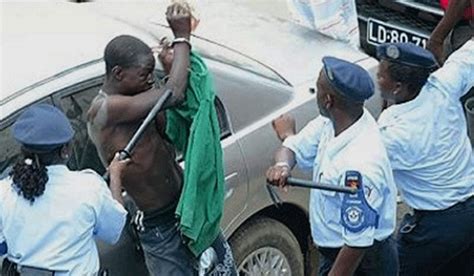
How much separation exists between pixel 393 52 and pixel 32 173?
5.13 ft

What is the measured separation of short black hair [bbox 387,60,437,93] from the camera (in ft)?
15.6

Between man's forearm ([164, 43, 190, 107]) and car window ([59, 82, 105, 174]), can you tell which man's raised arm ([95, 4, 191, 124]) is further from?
car window ([59, 82, 105, 174])

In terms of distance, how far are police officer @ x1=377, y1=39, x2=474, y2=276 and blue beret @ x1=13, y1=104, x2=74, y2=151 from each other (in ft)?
4.29

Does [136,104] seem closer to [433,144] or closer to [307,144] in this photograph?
[307,144]

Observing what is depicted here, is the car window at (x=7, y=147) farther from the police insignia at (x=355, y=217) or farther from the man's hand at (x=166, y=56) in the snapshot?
the police insignia at (x=355, y=217)

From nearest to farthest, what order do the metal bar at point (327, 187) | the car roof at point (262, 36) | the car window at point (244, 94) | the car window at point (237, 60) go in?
the metal bar at point (327, 187) < the car window at point (244, 94) < the car window at point (237, 60) < the car roof at point (262, 36)

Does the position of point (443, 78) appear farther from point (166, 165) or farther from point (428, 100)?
point (166, 165)

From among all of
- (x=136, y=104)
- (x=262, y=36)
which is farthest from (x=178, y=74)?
(x=262, y=36)

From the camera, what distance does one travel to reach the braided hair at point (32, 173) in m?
4.11

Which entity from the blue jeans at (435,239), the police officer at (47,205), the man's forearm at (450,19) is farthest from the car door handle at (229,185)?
the man's forearm at (450,19)

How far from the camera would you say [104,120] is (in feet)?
15.2

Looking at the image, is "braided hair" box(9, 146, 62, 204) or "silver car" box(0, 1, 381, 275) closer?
"braided hair" box(9, 146, 62, 204)

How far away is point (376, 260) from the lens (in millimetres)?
4555

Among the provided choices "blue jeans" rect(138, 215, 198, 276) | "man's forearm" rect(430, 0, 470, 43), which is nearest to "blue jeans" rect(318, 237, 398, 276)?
"blue jeans" rect(138, 215, 198, 276)
